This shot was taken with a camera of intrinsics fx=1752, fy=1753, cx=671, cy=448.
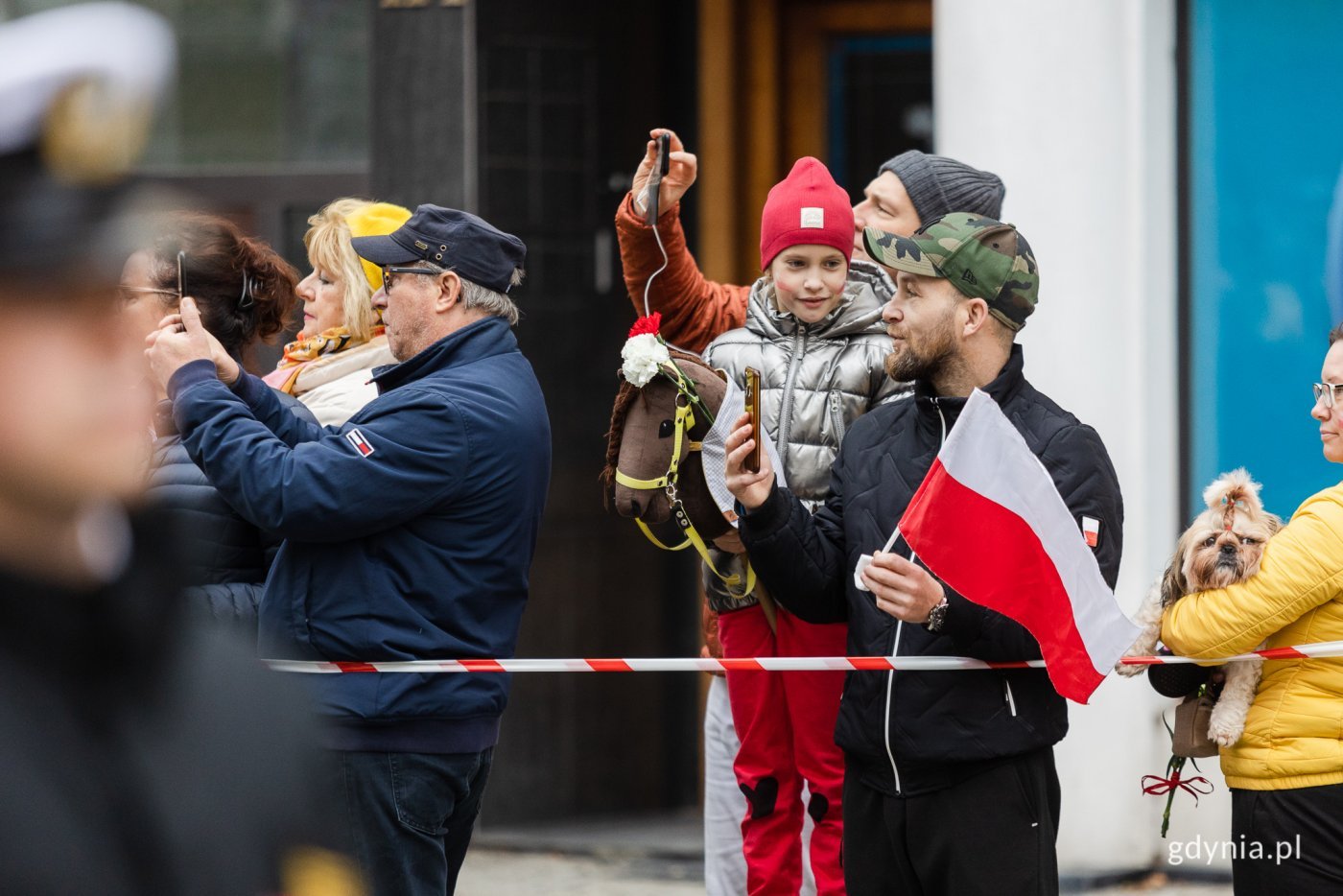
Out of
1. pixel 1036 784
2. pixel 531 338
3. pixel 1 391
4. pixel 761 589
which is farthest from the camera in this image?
pixel 531 338

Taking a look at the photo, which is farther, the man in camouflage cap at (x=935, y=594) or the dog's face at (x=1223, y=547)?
the dog's face at (x=1223, y=547)

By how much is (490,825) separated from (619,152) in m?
2.87

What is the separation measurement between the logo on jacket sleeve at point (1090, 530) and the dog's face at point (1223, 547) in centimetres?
44

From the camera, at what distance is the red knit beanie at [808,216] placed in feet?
15.5

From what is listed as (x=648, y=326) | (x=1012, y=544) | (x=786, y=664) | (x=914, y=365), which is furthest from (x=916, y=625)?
(x=648, y=326)

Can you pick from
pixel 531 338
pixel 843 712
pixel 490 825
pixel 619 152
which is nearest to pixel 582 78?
pixel 619 152

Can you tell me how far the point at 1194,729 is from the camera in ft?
14.0

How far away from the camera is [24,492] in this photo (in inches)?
47.8

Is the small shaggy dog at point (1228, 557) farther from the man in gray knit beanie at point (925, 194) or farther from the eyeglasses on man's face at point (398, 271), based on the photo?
the eyeglasses on man's face at point (398, 271)

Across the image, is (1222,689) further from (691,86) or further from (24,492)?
(691,86)

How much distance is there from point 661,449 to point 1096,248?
2490 millimetres

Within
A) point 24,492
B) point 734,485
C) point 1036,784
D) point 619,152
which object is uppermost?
point 619,152

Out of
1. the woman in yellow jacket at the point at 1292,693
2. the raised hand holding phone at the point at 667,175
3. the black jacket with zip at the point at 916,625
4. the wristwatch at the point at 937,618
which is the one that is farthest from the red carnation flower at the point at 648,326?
the woman in yellow jacket at the point at 1292,693

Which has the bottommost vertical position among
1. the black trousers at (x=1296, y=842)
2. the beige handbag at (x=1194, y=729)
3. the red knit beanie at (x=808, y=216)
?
the black trousers at (x=1296, y=842)
